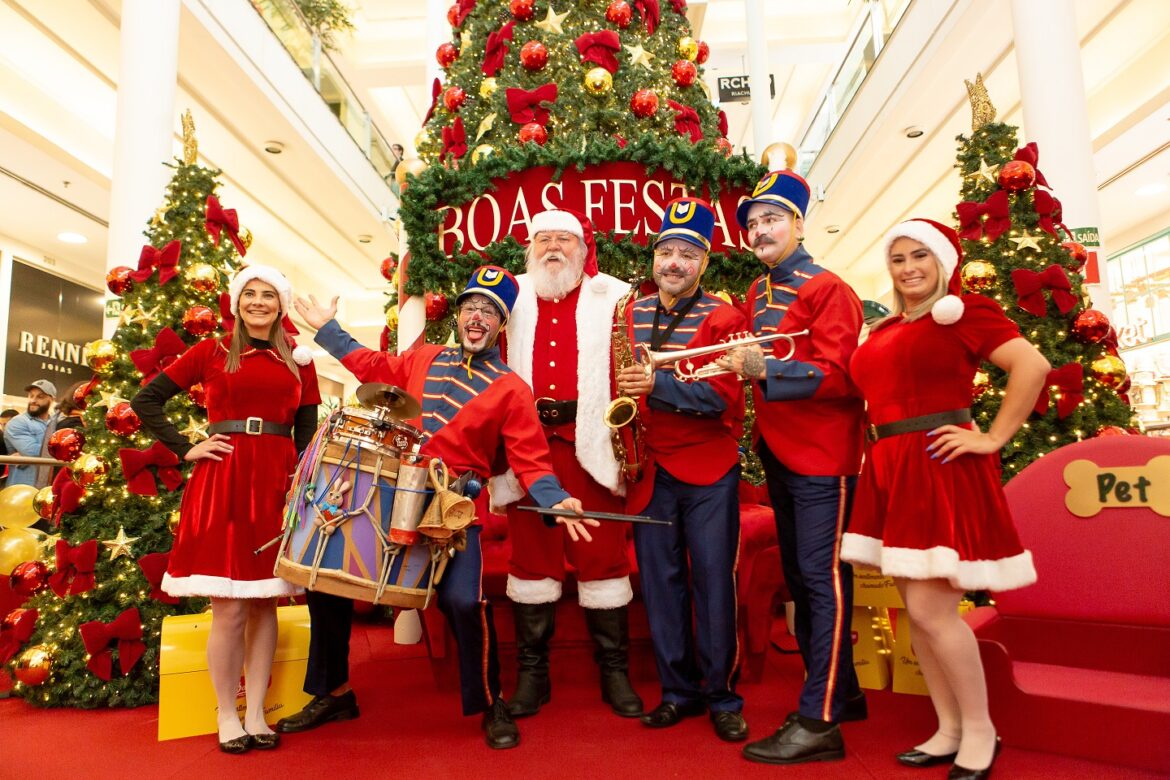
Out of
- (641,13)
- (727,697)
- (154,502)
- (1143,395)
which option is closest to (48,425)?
(154,502)

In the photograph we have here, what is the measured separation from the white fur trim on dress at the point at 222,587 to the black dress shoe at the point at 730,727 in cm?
166

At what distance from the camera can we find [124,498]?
3709 mm

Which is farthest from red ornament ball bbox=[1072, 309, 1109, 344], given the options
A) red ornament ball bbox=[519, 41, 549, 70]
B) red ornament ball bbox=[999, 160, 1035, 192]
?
red ornament ball bbox=[519, 41, 549, 70]

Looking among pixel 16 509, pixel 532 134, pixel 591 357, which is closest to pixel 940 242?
pixel 591 357

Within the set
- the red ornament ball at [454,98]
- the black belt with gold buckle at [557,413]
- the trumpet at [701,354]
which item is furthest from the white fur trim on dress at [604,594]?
the red ornament ball at [454,98]

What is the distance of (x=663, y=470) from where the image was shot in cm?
299

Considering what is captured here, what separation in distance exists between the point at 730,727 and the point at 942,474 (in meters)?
1.17

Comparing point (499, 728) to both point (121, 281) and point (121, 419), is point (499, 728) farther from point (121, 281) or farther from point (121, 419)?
point (121, 281)

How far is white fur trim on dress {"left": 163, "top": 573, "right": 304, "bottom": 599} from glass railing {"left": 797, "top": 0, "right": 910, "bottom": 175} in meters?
9.47

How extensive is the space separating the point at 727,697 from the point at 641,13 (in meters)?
4.06

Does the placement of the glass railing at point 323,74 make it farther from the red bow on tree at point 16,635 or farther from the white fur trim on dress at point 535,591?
the white fur trim on dress at point 535,591

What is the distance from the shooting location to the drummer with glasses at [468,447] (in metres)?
2.87

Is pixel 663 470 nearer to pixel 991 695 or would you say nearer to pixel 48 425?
pixel 991 695

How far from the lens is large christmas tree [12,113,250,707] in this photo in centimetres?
348
